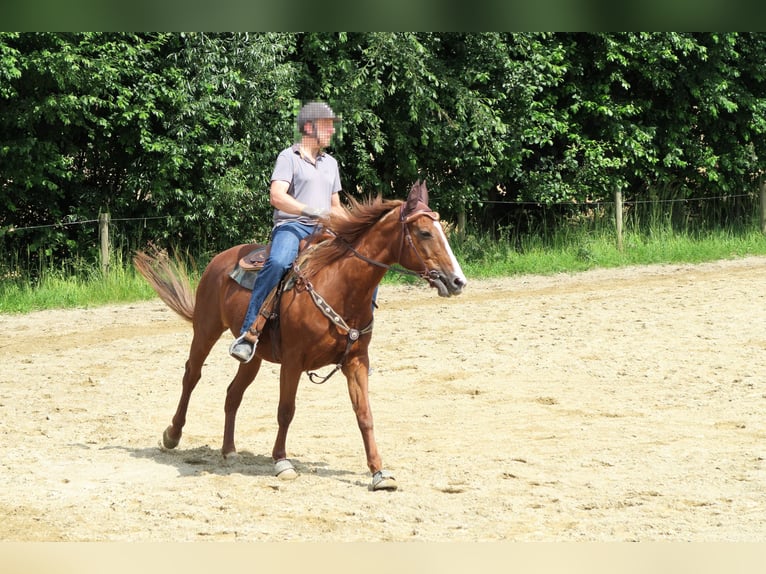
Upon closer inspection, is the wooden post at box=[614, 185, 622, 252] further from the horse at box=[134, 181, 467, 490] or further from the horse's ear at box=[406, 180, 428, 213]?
the horse's ear at box=[406, 180, 428, 213]

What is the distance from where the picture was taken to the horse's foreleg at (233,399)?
715cm

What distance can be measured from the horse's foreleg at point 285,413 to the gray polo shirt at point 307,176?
990mm

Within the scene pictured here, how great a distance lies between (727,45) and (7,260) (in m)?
13.2

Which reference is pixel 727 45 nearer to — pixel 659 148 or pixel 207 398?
pixel 659 148

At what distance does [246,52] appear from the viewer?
16.0 m

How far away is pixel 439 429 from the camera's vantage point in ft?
26.7

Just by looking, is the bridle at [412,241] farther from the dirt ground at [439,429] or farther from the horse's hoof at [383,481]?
the dirt ground at [439,429]

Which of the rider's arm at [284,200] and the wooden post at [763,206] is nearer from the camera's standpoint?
the rider's arm at [284,200]

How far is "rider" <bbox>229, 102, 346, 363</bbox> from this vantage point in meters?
6.37

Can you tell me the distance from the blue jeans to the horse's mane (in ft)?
0.48

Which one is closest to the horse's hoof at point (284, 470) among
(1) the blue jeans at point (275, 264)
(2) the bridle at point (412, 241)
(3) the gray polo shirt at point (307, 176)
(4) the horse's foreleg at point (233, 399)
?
(4) the horse's foreleg at point (233, 399)

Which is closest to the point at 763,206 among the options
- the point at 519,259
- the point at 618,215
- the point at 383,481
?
the point at 618,215

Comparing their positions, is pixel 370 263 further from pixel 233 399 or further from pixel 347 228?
pixel 233 399

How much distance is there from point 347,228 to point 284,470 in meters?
1.58
